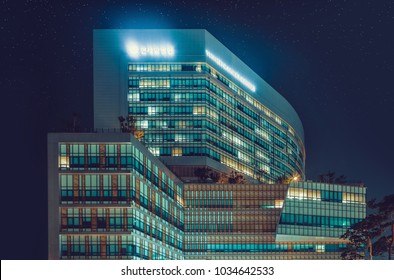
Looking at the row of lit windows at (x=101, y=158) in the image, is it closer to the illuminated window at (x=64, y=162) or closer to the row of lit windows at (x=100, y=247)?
the illuminated window at (x=64, y=162)

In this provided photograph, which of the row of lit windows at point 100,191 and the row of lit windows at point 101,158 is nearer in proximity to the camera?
the row of lit windows at point 101,158

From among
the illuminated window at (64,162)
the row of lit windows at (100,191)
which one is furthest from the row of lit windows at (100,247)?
the illuminated window at (64,162)

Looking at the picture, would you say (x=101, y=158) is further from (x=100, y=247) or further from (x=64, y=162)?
(x=100, y=247)

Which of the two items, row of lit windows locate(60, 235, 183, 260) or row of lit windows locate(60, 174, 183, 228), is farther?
row of lit windows locate(60, 174, 183, 228)

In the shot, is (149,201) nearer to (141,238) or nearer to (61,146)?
(141,238)

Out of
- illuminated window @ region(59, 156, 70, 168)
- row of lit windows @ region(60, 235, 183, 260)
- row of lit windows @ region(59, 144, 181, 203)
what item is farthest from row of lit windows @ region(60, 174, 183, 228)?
row of lit windows @ region(60, 235, 183, 260)

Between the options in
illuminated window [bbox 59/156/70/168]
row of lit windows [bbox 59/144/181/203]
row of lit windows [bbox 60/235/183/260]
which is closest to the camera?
row of lit windows [bbox 60/235/183/260]

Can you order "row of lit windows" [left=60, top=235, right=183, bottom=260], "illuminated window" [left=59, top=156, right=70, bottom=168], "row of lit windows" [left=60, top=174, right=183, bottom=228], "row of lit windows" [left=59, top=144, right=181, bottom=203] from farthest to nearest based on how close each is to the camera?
1. "row of lit windows" [left=60, top=174, right=183, bottom=228]
2. "row of lit windows" [left=59, top=144, right=181, bottom=203]
3. "illuminated window" [left=59, top=156, right=70, bottom=168]
4. "row of lit windows" [left=60, top=235, right=183, bottom=260]

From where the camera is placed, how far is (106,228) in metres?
150

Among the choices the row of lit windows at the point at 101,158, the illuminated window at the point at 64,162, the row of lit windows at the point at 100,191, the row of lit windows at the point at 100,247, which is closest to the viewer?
the row of lit windows at the point at 100,247

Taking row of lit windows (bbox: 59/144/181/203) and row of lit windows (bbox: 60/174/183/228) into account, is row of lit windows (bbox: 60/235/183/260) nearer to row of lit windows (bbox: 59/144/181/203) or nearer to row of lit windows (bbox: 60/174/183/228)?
row of lit windows (bbox: 60/174/183/228)
